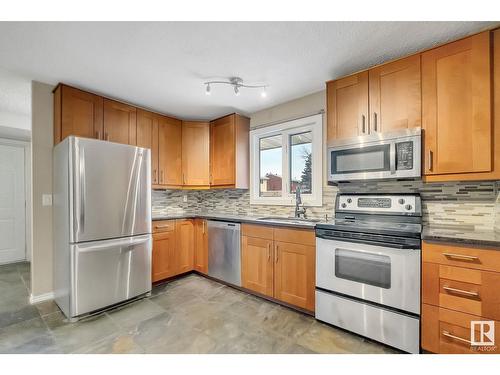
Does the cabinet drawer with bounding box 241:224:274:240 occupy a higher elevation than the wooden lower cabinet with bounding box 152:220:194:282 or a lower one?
higher

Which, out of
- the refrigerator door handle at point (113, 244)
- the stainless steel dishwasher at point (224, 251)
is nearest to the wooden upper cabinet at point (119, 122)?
the refrigerator door handle at point (113, 244)

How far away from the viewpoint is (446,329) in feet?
5.00

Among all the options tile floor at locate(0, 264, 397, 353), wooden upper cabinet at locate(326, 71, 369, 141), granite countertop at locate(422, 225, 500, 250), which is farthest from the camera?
wooden upper cabinet at locate(326, 71, 369, 141)

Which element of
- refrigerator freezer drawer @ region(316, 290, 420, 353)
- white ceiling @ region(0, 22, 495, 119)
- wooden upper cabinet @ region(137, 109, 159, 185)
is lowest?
refrigerator freezer drawer @ region(316, 290, 420, 353)

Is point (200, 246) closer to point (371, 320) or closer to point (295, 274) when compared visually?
point (295, 274)

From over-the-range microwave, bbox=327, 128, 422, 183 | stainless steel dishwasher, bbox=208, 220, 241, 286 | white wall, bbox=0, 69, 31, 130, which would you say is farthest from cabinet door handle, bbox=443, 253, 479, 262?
white wall, bbox=0, 69, 31, 130

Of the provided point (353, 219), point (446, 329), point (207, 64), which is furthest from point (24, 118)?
point (446, 329)

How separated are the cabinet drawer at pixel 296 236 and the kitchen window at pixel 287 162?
→ 0.60 metres

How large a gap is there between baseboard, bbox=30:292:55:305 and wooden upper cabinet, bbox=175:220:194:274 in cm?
134

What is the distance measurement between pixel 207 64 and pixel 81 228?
6.17 ft

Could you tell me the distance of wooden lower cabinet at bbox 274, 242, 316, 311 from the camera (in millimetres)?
2216

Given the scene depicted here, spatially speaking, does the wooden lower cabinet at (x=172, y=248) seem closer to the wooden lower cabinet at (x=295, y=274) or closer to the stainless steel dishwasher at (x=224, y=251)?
the stainless steel dishwasher at (x=224, y=251)

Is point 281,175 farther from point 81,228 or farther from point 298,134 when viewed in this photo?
point 81,228

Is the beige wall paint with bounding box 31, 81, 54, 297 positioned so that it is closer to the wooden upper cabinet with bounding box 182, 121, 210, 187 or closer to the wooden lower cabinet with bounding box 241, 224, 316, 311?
the wooden upper cabinet with bounding box 182, 121, 210, 187
